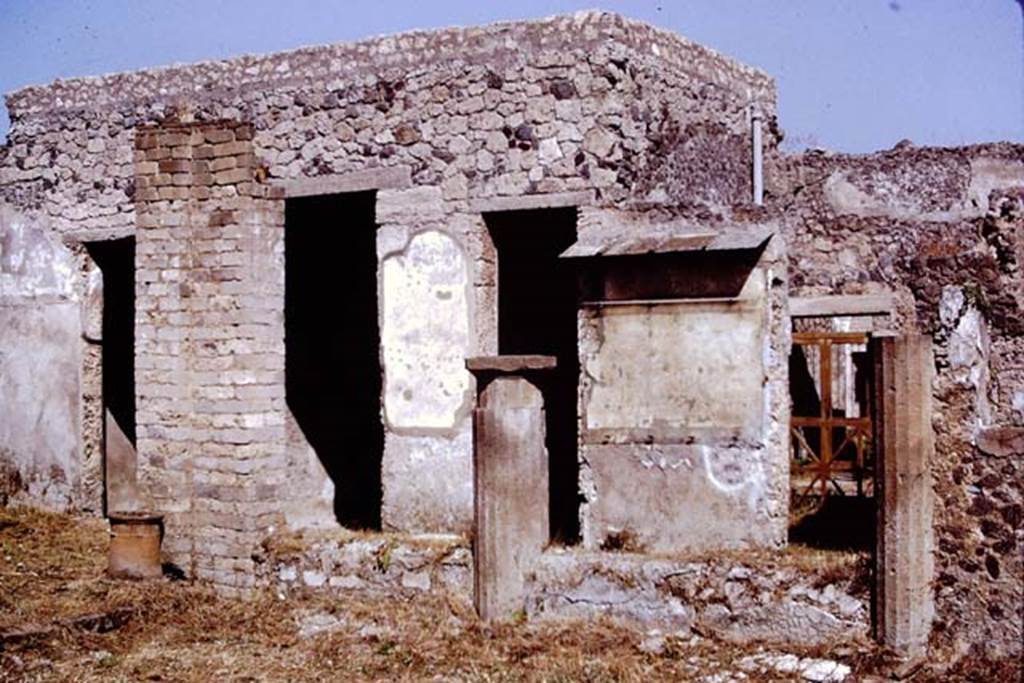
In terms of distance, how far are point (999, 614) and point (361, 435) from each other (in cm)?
743

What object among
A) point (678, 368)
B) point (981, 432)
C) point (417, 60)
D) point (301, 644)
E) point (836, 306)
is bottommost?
point (301, 644)

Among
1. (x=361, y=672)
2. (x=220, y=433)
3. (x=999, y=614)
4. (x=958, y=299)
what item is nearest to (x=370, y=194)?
(x=220, y=433)

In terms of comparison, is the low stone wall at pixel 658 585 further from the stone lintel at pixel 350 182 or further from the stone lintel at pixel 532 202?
the stone lintel at pixel 350 182

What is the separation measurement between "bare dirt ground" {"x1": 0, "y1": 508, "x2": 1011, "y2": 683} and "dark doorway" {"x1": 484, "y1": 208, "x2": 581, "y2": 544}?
3.02m

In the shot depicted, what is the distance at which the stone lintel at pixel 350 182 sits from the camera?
34.7 feet

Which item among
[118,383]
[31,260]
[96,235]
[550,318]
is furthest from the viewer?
[118,383]

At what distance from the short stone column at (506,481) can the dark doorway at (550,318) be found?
9.09 feet

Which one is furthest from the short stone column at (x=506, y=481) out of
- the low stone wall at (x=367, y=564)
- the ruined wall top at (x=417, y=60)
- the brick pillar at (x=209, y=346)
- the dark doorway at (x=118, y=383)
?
the dark doorway at (x=118, y=383)

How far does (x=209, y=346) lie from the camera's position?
1023 centimetres

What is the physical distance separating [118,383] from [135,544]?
13.0 feet

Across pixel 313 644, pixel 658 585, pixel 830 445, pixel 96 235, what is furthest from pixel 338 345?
pixel 658 585

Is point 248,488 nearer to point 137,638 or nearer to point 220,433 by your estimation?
point 220,433

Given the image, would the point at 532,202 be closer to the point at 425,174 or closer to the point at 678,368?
the point at 425,174

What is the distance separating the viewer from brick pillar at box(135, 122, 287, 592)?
399 inches
